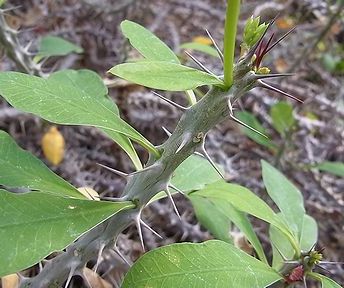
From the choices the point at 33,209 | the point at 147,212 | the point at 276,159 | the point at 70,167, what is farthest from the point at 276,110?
the point at 33,209

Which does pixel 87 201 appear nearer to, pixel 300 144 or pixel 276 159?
pixel 276 159

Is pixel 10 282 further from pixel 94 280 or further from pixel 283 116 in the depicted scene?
pixel 283 116

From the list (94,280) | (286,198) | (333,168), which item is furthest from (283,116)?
(94,280)

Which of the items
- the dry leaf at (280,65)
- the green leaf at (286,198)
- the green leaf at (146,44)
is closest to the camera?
the green leaf at (146,44)

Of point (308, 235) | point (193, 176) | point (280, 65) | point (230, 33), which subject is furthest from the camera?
point (280, 65)

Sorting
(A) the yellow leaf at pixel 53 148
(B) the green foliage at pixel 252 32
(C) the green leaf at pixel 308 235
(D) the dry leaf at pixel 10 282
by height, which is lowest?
(A) the yellow leaf at pixel 53 148

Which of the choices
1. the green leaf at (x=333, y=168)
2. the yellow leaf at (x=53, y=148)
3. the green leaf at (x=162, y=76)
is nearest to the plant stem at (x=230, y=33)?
the green leaf at (x=162, y=76)

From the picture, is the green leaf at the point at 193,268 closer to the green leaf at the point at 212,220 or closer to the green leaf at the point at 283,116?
the green leaf at the point at 212,220
